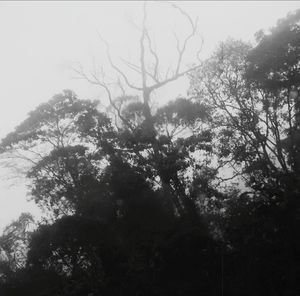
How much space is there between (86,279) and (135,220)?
433cm

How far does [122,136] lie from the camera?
20562mm

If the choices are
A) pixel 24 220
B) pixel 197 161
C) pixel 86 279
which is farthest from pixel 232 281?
pixel 24 220

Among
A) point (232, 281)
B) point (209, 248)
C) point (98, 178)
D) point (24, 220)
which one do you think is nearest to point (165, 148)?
point (98, 178)

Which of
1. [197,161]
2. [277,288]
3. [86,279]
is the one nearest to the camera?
[277,288]

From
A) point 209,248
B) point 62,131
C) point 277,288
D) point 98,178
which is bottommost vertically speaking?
point 277,288

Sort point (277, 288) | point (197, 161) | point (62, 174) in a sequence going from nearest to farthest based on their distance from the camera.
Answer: point (277, 288)
point (197, 161)
point (62, 174)

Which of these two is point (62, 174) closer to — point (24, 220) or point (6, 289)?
point (6, 289)

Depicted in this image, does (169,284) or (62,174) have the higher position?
(62,174)

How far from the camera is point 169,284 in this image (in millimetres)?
12672

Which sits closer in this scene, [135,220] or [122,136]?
[135,220]

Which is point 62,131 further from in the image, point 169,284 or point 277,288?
point 277,288

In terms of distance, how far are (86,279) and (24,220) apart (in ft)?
66.1

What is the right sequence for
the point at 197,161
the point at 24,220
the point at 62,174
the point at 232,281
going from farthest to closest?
the point at 24,220
the point at 62,174
the point at 197,161
the point at 232,281

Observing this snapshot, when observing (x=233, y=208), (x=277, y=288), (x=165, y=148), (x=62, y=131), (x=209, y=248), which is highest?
(x=62, y=131)
